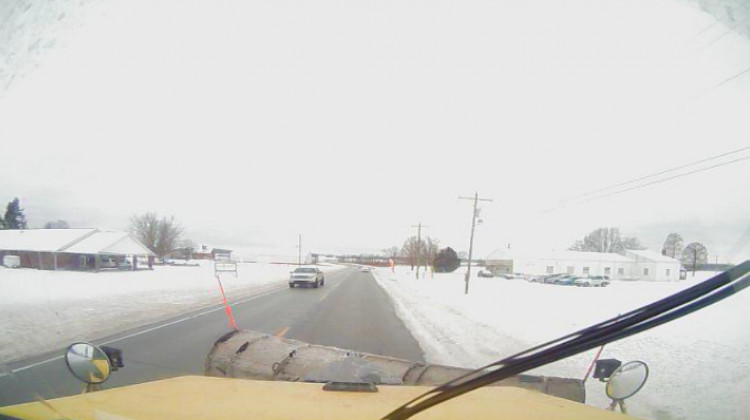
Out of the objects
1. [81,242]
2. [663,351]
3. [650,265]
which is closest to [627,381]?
[663,351]

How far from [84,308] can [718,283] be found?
16.7 meters

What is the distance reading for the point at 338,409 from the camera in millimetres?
2473

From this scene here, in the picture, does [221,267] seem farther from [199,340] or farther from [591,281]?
[591,281]

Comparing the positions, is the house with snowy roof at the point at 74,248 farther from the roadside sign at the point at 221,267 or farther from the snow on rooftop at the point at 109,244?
the roadside sign at the point at 221,267

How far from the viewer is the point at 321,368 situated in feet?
12.8

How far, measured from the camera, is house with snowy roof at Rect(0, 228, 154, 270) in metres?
29.6

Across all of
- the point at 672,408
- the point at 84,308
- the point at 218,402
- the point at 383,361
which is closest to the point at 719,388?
the point at 672,408

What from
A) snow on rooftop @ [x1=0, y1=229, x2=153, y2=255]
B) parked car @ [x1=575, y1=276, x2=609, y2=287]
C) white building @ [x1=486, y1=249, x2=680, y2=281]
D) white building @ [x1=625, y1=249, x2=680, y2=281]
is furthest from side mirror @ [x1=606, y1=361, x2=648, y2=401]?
white building @ [x1=486, y1=249, x2=680, y2=281]

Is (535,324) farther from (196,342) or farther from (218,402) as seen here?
(218,402)

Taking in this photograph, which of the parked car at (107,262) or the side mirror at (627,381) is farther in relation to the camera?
the parked car at (107,262)

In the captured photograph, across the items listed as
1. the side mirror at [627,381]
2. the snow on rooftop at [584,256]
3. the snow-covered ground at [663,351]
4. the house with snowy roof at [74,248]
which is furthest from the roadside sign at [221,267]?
the snow on rooftop at [584,256]

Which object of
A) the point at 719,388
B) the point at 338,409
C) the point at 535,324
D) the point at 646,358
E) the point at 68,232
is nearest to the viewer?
the point at 338,409

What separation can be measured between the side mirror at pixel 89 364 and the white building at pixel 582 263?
5896 cm

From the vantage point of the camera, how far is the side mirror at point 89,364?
112 inches
